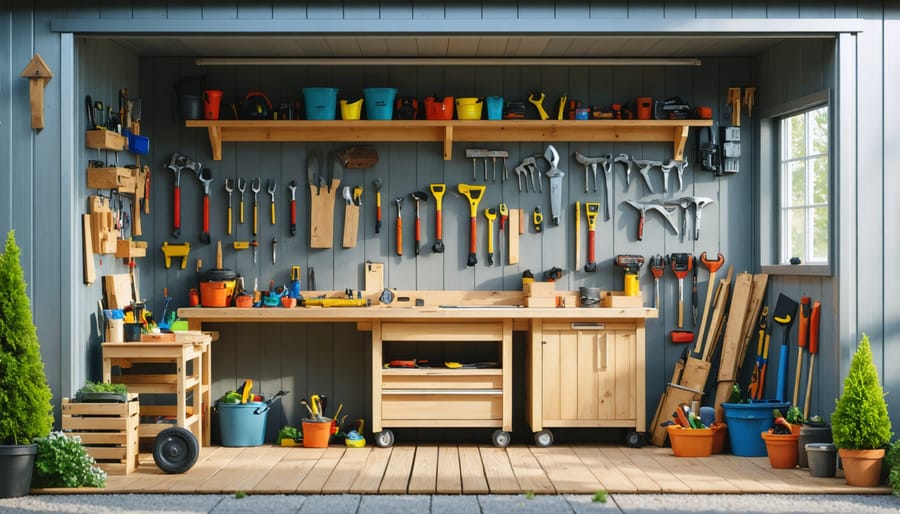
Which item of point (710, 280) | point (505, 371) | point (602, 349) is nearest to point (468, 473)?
point (505, 371)

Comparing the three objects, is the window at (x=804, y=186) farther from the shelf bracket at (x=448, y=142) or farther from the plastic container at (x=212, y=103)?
the plastic container at (x=212, y=103)

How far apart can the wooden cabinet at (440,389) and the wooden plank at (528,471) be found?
0.20 metres

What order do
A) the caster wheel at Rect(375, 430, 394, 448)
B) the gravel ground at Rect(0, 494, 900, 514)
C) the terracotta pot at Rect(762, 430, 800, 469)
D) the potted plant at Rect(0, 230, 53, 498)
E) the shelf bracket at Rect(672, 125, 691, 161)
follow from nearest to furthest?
the gravel ground at Rect(0, 494, 900, 514)
the potted plant at Rect(0, 230, 53, 498)
the terracotta pot at Rect(762, 430, 800, 469)
the caster wheel at Rect(375, 430, 394, 448)
the shelf bracket at Rect(672, 125, 691, 161)

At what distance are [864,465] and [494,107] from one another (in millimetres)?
3186

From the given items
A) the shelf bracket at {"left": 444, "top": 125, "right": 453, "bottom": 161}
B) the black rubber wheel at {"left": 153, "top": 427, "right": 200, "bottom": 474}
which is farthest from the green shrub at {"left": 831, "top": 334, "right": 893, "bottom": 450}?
the black rubber wheel at {"left": 153, "top": 427, "right": 200, "bottom": 474}

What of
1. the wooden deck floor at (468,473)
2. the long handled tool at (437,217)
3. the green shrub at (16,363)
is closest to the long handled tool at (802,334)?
the wooden deck floor at (468,473)

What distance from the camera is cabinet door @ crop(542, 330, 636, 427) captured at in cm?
702

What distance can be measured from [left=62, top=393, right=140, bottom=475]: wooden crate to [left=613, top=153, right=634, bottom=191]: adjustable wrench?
11.6ft

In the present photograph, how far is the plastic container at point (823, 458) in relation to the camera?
585cm

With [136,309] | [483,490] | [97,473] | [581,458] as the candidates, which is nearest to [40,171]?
[136,309]

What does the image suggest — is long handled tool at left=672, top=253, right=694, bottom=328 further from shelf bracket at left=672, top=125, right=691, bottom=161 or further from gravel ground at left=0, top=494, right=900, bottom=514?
gravel ground at left=0, top=494, right=900, bottom=514

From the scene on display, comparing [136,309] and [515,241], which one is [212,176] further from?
[515,241]

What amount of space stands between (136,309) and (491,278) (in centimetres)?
232

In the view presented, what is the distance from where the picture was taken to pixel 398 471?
20.1ft
